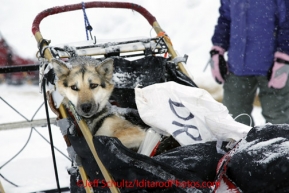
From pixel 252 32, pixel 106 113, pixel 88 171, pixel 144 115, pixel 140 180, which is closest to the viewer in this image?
pixel 140 180

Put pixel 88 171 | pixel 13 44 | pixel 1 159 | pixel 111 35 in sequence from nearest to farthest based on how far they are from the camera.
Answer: pixel 88 171 < pixel 1 159 < pixel 13 44 < pixel 111 35

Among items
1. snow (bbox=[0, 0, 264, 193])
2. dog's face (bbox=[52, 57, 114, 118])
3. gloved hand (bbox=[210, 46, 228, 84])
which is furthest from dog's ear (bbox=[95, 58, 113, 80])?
snow (bbox=[0, 0, 264, 193])

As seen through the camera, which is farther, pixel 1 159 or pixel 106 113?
pixel 1 159

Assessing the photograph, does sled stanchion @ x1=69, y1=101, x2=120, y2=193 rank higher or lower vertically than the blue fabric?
lower

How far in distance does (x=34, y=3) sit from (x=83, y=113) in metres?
6.85

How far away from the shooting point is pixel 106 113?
268cm

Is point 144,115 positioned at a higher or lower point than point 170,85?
lower

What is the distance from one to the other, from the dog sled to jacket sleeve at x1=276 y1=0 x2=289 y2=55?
3.54 feet

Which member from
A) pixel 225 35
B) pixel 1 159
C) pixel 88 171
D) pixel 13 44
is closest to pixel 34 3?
pixel 13 44

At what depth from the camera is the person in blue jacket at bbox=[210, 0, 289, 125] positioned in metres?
3.55

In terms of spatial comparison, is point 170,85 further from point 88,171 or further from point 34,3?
point 34,3

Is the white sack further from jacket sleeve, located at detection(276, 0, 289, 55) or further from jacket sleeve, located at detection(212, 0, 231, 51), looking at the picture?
jacket sleeve, located at detection(212, 0, 231, 51)

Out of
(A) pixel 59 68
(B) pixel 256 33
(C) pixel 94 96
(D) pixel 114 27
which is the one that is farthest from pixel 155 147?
(D) pixel 114 27

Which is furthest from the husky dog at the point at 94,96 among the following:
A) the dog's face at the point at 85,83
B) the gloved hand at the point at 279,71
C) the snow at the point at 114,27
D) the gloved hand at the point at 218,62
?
the snow at the point at 114,27
